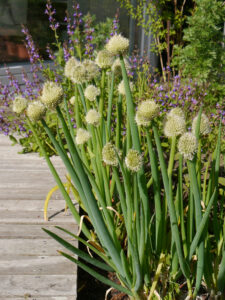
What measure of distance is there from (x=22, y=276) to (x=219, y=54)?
4225 mm

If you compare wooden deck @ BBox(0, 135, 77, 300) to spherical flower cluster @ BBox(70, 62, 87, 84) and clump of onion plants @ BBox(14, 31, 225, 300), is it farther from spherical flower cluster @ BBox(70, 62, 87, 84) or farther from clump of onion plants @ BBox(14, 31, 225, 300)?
spherical flower cluster @ BBox(70, 62, 87, 84)

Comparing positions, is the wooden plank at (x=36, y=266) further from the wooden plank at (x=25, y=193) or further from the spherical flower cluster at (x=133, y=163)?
the spherical flower cluster at (x=133, y=163)

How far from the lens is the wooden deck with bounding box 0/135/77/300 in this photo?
1.53m

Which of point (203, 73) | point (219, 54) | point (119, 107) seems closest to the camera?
point (119, 107)

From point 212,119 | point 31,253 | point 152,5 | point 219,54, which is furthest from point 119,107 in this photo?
point 152,5

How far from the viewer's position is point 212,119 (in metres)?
2.92

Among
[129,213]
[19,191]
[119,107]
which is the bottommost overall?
[19,191]

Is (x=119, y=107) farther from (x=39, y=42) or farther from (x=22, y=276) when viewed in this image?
(x=39, y=42)

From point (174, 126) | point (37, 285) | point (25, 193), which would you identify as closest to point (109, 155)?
point (174, 126)

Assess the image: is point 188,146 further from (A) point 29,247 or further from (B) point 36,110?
(A) point 29,247

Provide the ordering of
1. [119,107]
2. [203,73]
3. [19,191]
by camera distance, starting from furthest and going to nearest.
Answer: [203,73] < [19,191] < [119,107]

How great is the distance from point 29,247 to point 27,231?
0.15 metres

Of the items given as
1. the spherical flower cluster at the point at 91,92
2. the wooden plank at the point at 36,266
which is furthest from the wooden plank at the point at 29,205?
the spherical flower cluster at the point at 91,92

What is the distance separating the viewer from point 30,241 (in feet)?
6.02
